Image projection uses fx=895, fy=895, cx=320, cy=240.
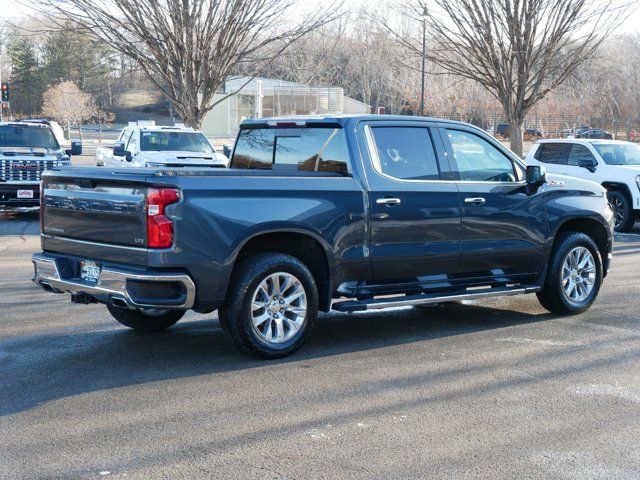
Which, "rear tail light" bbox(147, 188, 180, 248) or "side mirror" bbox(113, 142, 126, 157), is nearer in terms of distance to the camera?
"rear tail light" bbox(147, 188, 180, 248)

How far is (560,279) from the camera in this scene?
28.7 ft

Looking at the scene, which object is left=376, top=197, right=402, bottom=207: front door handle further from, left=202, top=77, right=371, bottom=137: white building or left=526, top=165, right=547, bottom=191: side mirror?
left=202, top=77, right=371, bottom=137: white building

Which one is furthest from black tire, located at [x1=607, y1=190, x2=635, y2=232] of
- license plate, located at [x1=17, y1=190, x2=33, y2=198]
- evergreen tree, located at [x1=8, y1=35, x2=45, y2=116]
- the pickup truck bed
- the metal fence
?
evergreen tree, located at [x1=8, y1=35, x2=45, y2=116]

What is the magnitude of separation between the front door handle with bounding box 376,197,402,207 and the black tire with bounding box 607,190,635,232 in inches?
415

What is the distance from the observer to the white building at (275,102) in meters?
61.5

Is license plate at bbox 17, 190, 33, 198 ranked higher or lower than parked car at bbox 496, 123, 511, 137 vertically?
lower

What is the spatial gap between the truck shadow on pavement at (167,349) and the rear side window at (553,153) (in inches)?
367

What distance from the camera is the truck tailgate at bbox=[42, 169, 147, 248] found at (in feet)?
21.1

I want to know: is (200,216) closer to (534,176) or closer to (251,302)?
(251,302)

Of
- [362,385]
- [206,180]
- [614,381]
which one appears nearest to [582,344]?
[614,381]

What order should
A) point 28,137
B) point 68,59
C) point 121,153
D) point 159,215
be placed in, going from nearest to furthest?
point 159,215
point 121,153
point 28,137
point 68,59

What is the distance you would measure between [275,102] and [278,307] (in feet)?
198

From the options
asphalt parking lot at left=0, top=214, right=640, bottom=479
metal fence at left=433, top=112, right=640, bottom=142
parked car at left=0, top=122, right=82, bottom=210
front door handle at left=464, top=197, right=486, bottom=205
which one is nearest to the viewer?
asphalt parking lot at left=0, top=214, right=640, bottom=479

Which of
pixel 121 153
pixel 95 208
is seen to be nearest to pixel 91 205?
pixel 95 208
